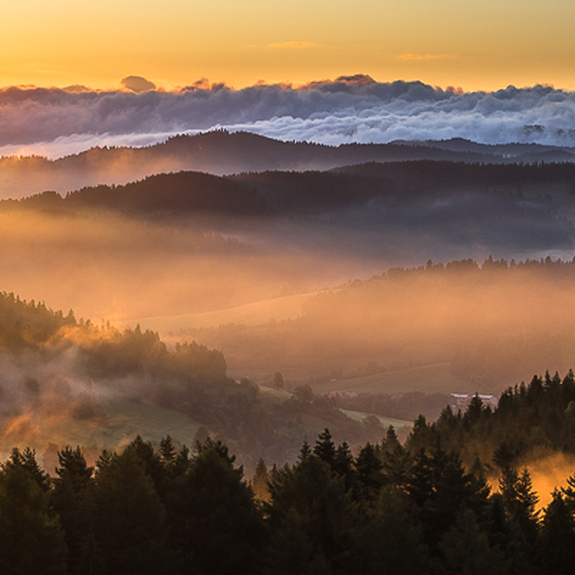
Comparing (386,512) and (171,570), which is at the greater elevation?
(386,512)

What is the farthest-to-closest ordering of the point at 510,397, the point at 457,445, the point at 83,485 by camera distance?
the point at 510,397 → the point at 457,445 → the point at 83,485

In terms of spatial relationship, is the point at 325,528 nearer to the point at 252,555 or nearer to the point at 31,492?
the point at 252,555

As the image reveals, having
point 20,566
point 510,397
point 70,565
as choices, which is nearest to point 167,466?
point 70,565

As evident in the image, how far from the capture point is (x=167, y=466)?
92625mm

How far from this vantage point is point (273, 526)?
79188 mm

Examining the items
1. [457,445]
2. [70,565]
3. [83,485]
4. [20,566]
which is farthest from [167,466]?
[457,445]

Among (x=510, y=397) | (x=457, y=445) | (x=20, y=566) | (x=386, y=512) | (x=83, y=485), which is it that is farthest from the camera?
(x=510, y=397)

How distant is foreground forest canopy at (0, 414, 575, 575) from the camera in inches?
2854

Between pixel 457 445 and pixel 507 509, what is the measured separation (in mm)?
65774

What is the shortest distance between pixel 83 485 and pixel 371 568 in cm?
2942

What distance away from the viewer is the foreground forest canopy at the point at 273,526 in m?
72.5

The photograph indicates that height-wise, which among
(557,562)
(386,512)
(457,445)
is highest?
(386,512)

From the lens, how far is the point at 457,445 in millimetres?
159375

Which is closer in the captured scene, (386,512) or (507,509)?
(386,512)
